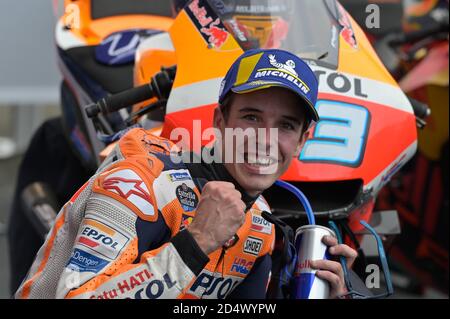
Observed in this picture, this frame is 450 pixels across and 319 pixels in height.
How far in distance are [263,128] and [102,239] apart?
55 cm

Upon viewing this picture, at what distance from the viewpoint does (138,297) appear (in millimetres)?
2662

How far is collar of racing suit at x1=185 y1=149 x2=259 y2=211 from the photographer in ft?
A: 10.1

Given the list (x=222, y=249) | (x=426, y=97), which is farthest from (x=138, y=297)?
(x=426, y=97)

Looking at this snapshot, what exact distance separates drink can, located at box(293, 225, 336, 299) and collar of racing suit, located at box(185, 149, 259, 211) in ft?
0.58

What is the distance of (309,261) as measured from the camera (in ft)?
9.99

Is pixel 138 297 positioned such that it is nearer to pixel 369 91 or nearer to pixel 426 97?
pixel 369 91

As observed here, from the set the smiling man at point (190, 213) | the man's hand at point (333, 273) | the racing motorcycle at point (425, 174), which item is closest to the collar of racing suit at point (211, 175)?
the smiling man at point (190, 213)

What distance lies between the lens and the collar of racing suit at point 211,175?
3076mm

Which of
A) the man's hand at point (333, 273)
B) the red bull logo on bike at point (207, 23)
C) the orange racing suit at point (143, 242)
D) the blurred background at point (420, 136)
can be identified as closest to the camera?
the orange racing suit at point (143, 242)

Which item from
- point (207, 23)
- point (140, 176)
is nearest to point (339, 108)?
point (207, 23)

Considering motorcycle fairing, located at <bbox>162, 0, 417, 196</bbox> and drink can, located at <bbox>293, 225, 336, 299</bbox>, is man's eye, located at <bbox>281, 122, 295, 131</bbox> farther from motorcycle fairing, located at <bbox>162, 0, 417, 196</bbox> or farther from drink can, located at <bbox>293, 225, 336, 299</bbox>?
motorcycle fairing, located at <bbox>162, 0, 417, 196</bbox>

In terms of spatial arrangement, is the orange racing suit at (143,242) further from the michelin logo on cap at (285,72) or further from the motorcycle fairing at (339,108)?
the motorcycle fairing at (339,108)

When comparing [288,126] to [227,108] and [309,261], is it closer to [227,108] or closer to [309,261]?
[227,108]

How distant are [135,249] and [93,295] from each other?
0.21 meters
